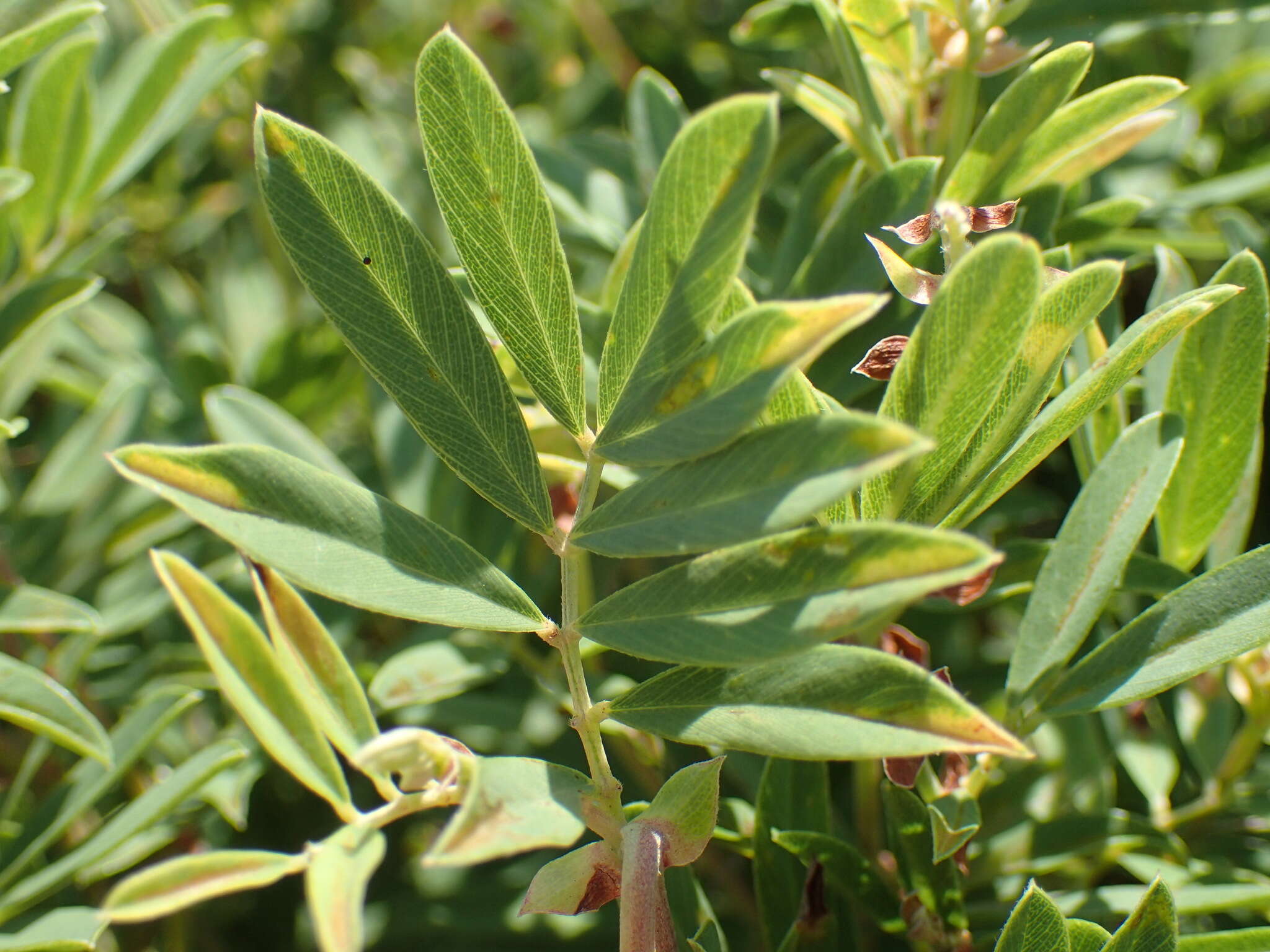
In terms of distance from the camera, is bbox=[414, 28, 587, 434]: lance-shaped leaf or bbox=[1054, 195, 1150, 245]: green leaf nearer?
bbox=[414, 28, 587, 434]: lance-shaped leaf

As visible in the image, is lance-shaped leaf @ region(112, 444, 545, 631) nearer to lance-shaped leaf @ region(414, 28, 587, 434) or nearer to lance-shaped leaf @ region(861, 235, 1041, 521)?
lance-shaped leaf @ region(414, 28, 587, 434)

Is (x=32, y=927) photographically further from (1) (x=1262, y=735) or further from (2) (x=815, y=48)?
(2) (x=815, y=48)

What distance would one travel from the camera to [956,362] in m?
0.55

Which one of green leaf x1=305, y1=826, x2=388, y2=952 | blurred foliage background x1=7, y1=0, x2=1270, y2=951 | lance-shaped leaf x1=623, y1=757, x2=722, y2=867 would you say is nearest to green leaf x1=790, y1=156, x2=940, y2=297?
blurred foliage background x1=7, y1=0, x2=1270, y2=951

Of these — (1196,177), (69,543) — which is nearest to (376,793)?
(69,543)

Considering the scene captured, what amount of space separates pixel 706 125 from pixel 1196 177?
100 centimetres

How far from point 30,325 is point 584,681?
67cm

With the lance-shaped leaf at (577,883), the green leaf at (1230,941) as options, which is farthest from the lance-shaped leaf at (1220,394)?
the lance-shaped leaf at (577,883)

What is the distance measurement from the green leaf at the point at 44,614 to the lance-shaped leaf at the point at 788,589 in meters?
0.53

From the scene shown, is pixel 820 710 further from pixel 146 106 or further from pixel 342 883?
pixel 146 106

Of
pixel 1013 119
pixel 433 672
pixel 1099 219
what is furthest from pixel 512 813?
pixel 1099 219

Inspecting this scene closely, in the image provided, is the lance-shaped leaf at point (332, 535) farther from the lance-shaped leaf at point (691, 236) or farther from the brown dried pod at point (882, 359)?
the brown dried pod at point (882, 359)

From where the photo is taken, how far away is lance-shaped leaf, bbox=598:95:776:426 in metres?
0.48

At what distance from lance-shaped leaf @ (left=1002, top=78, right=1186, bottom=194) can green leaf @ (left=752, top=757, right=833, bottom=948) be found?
0.45 m
